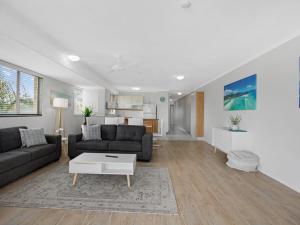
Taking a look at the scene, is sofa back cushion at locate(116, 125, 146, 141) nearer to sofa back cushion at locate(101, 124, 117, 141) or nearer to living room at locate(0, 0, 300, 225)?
living room at locate(0, 0, 300, 225)

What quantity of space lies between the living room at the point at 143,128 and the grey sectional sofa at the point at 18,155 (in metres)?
0.02

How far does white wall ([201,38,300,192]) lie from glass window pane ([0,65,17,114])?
5441 mm

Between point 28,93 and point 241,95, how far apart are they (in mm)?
5444

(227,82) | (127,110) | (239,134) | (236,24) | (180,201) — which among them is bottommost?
(180,201)

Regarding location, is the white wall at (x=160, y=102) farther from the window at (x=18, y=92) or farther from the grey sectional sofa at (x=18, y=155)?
the grey sectional sofa at (x=18, y=155)

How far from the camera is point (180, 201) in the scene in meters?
2.23

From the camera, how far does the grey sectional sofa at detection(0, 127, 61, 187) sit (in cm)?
257

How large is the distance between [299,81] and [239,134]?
1.64 m

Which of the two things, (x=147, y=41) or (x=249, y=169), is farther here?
(x=249, y=169)

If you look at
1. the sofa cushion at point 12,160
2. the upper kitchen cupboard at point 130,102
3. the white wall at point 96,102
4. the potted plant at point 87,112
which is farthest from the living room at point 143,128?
the upper kitchen cupboard at point 130,102

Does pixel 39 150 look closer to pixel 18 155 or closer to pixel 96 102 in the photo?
pixel 18 155

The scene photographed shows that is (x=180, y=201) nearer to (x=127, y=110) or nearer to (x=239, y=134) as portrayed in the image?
Answer: (x=239, y=134)

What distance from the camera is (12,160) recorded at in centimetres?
264

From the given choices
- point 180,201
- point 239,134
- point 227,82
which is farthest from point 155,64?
point 180,201
